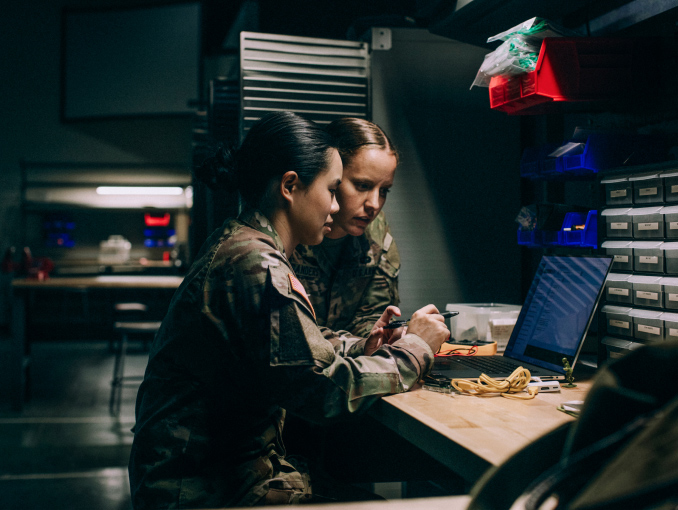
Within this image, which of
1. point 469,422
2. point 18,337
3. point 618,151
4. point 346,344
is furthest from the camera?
point 18,337

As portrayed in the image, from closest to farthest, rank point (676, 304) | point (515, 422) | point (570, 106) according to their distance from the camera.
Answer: point (515, 422) < point (676, 304) < point (570, 106)

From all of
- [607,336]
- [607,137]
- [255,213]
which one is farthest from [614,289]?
[255,213]

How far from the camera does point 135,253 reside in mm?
8492

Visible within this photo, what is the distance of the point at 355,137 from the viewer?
6.10 ft

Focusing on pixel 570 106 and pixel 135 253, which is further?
pixel 135 253

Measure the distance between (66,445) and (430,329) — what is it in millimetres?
3072

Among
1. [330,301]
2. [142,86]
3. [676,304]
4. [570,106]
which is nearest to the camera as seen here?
[676,304]

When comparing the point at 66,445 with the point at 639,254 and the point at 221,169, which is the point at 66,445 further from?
the point at 639,254

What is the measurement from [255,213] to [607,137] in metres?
0.95

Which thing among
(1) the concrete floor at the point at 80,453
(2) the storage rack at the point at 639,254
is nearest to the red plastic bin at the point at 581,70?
(2) the storage rack at the point at 639,254

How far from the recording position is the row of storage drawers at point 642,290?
1.25m

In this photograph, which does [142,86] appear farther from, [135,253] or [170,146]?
[135,253]

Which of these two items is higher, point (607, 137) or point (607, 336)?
point (607, 137)

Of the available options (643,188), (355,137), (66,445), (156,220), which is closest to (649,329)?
(643,188)
